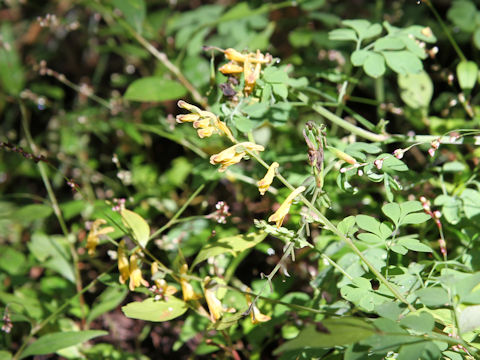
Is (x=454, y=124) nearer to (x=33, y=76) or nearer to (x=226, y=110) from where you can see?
(x=226, y=110)

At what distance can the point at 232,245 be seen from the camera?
1122 millimetres

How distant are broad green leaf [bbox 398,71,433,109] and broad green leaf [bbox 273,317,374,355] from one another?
1025 millimetres

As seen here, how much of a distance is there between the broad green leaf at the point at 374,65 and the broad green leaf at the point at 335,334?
0.67m

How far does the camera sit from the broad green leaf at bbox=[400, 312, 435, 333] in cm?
75

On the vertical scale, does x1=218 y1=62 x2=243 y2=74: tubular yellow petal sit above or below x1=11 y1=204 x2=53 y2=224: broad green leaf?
above

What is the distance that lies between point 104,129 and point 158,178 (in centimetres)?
38

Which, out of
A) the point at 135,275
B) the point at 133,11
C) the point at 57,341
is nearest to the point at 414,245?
the point at 135,275

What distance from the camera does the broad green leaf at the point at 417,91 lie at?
5.16 feet

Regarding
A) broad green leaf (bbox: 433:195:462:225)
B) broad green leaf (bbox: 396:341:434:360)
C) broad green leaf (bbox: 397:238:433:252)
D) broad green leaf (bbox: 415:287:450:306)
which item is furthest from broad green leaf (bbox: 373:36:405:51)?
broad green leaf (bbox: 396:341:434:360)

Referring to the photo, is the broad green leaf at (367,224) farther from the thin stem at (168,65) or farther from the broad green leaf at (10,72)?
the broad green leaf at (10,72)

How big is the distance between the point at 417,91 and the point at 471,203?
545mm

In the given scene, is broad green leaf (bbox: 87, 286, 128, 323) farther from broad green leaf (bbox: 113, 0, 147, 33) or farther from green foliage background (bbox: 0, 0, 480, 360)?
broad green leaf (bbox: 113, 0, 147, 33)

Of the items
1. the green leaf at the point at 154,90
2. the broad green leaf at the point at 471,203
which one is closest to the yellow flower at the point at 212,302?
the broad green leaf at the point at 471,203

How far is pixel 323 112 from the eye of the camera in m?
1.29
